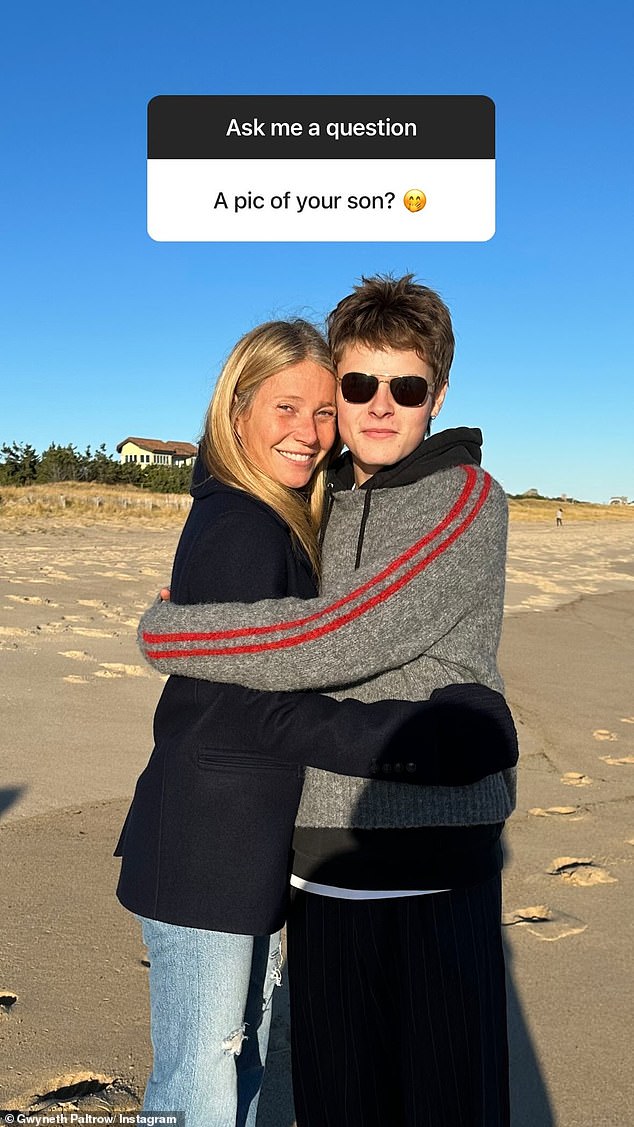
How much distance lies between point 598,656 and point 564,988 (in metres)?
6.89

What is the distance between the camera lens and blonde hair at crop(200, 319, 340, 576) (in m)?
2.04

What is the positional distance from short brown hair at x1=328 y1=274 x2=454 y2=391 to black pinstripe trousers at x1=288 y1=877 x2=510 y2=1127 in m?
1.23

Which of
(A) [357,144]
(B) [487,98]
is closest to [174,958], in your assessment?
(A) [357,144]

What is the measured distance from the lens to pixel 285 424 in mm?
2141

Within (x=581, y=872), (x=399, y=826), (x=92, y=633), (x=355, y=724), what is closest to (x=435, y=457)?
(x=355, y=724)

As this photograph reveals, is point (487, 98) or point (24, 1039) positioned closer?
point (24, 1039)

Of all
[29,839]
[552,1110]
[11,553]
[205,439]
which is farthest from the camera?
[11,553]

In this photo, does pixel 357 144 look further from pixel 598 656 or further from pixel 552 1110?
pixel 598 656

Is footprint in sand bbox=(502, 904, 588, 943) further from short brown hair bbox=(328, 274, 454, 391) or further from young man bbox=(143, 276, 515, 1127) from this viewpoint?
short brown hair bbox=(328, 274, 454, 391)

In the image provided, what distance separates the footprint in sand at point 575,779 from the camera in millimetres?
5441

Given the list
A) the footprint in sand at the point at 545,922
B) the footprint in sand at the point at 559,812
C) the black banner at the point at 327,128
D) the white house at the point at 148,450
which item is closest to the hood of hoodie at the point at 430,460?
the footprint in sand at the point at 545,922

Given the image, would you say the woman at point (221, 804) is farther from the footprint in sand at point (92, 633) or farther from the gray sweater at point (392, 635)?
the footprint in sand at point (92, 633)

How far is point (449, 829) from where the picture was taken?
190 cm

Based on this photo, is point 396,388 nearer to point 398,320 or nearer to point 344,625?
point 398,320
